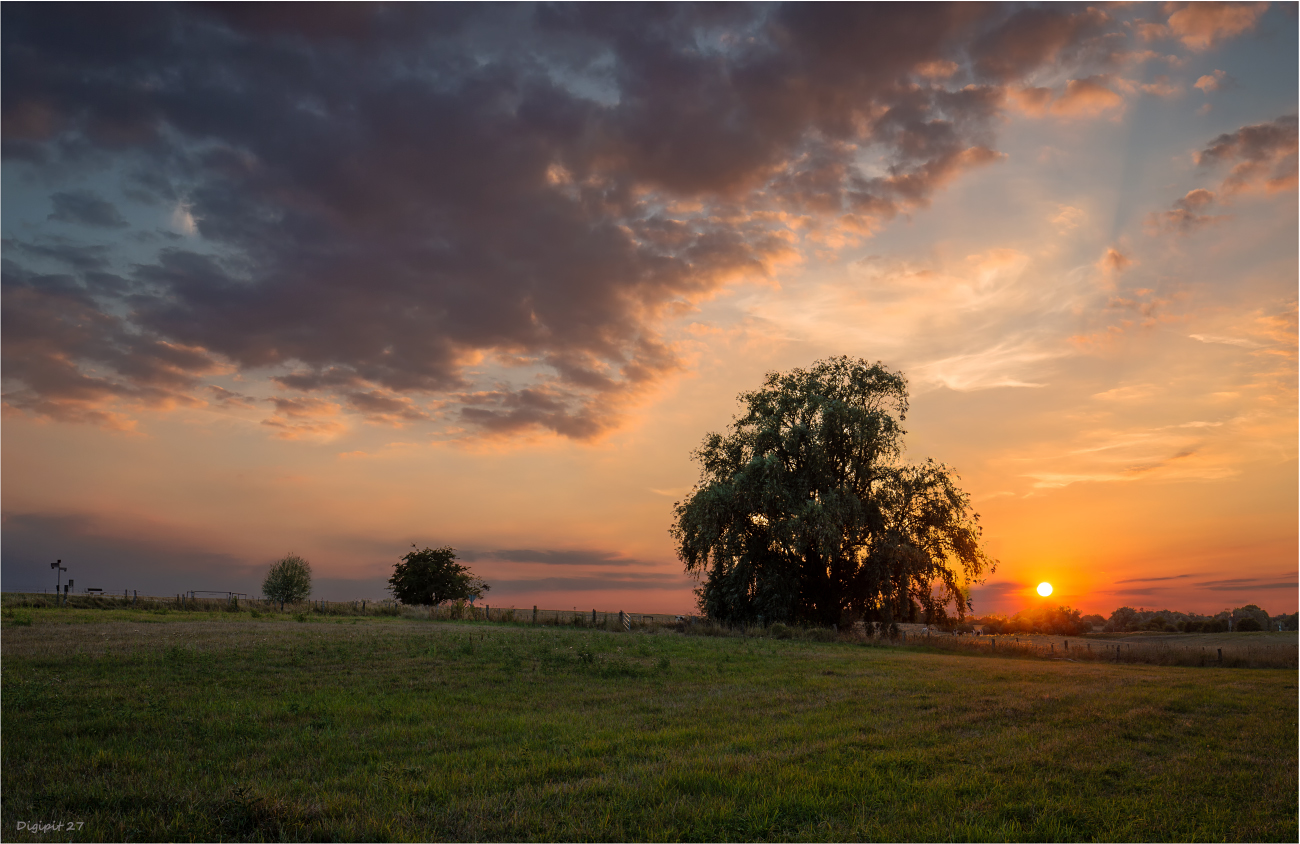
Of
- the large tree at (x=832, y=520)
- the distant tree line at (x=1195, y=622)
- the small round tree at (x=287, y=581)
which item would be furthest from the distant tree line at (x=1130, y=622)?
the small round tree at (x=287, y=581)

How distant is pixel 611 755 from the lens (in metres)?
9.46

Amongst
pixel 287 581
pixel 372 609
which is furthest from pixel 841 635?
pixel 287 581

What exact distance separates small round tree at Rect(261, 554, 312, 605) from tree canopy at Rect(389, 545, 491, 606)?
835 inches

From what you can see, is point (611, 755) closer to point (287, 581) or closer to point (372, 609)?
point (372, 609)

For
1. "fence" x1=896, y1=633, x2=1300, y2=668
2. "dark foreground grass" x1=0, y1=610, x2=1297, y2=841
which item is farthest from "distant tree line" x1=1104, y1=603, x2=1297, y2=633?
"dark foreground grass" x1=0, y1=610, x2=1297, y2=841

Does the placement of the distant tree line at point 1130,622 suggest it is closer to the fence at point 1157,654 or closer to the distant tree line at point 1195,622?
the distant tree line at point 1195,622

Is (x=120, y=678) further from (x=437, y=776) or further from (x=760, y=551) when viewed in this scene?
(x=760, y=551)

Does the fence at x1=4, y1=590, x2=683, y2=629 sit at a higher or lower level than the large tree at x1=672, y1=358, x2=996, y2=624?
lower

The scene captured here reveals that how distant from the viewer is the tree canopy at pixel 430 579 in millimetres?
97375

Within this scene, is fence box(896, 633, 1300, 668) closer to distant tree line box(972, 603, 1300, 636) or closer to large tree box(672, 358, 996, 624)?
large tree box(672, 358, 996, 624)

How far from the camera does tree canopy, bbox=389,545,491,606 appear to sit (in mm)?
97375

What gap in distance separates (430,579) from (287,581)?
29.6 meters

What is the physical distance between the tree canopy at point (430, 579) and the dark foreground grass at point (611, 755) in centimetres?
8165

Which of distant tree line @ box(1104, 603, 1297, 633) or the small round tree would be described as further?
the small round tree
